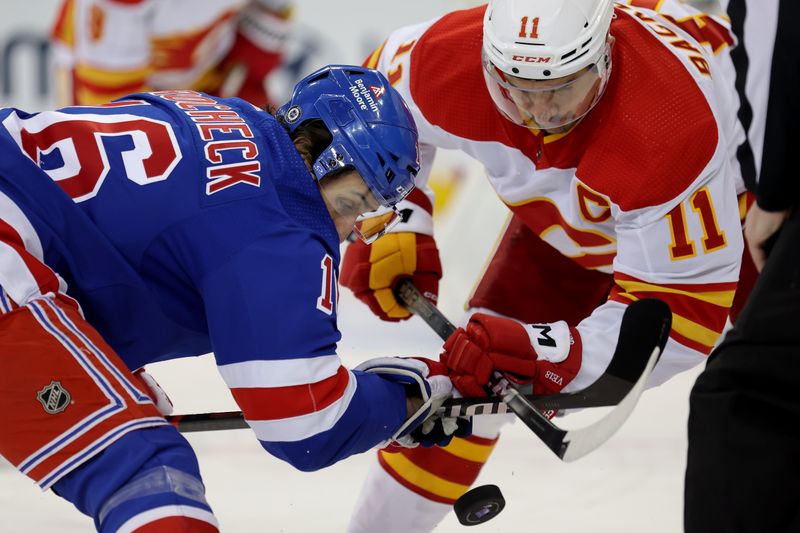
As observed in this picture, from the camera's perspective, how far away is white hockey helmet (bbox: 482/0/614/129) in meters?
2.07

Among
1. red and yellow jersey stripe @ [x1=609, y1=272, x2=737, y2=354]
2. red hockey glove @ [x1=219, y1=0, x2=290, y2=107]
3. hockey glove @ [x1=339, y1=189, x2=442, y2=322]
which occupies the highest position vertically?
red and yellow jersey stripe @ [x1=609, y1=272, x2=737, y2=354]

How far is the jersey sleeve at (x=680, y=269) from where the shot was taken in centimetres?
210

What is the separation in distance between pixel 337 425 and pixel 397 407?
0.17m

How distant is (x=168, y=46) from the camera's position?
4902mm

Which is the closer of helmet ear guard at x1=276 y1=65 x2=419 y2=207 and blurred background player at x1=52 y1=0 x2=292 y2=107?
helmet ear guard at x1=276 y1=65 x2=419 y2=207

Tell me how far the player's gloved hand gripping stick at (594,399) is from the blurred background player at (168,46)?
119 inches

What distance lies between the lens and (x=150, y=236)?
5.77 ft

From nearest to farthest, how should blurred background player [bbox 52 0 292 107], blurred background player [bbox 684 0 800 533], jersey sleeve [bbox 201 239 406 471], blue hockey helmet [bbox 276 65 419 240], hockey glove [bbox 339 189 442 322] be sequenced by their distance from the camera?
blurred background player [bbox 684 0 800 533] < jersey sleeve [bbox 201 239 406 471] < blue hockey helmet [bbox 276 65 419 240] < hockey glove [bbox 339 189 442 322] < blurred background player [bbox 52 0 292 107]

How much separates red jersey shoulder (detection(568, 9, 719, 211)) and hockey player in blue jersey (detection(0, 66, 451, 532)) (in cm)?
41

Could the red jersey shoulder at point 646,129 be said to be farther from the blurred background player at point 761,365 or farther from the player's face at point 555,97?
the blurred background player at point 761,365

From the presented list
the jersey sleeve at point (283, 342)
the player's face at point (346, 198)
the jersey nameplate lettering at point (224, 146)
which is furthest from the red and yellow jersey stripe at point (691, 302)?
the jersey nameplate lettering at point (224, 146)

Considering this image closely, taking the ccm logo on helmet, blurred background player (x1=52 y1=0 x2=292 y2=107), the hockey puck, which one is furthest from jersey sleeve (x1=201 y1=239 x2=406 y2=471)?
blurred background player (x1=52 y1=0 x2=292 y2=107)

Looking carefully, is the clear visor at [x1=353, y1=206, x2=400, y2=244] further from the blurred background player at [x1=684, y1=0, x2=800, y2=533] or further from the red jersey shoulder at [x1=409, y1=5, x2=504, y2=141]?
the blurred background player at [x1=684, y1=0, x2=800, y2=533]

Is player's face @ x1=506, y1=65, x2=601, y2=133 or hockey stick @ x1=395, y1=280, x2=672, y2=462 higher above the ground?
player's face @ x1=506, y1=65, x2=601, y2=133
